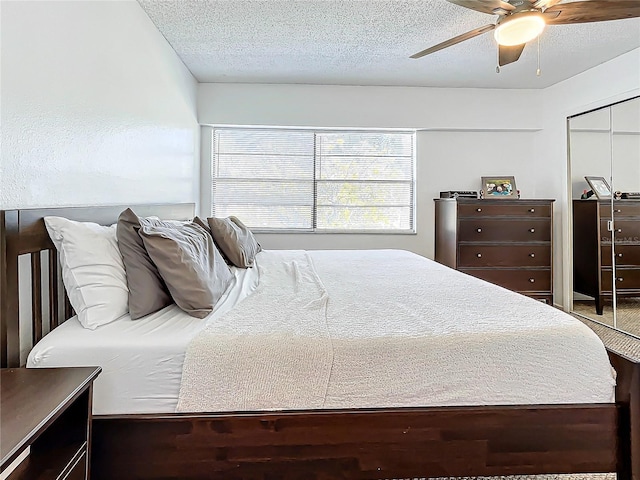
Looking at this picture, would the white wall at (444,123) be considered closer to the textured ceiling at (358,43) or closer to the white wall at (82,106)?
the textured ceiling at (358,43)

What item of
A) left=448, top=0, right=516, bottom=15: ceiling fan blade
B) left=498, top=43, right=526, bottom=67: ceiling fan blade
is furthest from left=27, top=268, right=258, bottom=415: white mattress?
left=498, top=43, right=526, bottom=67: ceiling fan blade

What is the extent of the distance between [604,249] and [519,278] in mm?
786

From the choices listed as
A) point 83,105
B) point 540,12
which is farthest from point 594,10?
point 83,105

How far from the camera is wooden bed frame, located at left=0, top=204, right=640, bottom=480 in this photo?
4.29 ft

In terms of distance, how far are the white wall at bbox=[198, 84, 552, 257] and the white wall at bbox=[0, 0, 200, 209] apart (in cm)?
119

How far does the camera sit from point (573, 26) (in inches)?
119

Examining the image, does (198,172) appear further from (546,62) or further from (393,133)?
(546,62)

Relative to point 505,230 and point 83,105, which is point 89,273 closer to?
point 83,105

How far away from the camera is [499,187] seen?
464 cm

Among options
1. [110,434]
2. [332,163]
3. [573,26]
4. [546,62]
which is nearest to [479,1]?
[573,26]

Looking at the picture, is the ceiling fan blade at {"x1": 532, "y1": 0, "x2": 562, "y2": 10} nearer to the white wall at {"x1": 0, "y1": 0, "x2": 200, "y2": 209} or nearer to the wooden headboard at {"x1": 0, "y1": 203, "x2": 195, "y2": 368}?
the white wall at {"x1": 0, "y1": 0, "x2": 200, "y2": 209}

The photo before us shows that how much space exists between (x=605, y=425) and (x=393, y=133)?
3.81 meters

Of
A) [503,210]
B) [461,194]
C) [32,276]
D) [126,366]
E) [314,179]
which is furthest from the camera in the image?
[314,179]

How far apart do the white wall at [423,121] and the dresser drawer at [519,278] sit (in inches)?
28.7
